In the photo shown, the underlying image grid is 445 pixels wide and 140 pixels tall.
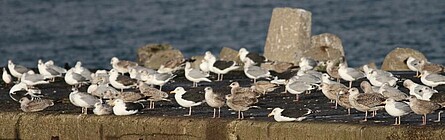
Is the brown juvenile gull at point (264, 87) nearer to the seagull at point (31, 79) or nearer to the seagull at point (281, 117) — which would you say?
the seagull at point (281, 117)

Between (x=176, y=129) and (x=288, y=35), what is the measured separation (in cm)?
1174

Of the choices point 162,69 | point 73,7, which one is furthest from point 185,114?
point 73,7

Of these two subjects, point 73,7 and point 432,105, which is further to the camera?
point 73,7

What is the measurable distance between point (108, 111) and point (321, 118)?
2.86 m

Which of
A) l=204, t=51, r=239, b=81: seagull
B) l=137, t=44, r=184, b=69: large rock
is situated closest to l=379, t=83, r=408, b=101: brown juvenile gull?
l=204, t=51, r=239, b=81: seagull

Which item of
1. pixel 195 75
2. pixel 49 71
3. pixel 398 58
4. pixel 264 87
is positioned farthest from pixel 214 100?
pixel 398 58

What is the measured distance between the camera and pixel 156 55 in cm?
3569

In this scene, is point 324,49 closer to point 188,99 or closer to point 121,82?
point 121,82

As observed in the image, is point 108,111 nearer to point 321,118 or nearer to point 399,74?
point 321,118

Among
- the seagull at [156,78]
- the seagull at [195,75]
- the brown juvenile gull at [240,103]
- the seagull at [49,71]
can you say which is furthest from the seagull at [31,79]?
the brown juvenile gull at [240,103]

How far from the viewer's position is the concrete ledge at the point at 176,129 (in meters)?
19.2

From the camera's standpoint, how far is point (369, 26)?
63.0 m

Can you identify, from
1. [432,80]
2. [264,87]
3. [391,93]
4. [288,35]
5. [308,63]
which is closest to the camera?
[391,93]

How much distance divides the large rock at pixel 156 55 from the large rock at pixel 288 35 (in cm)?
273
